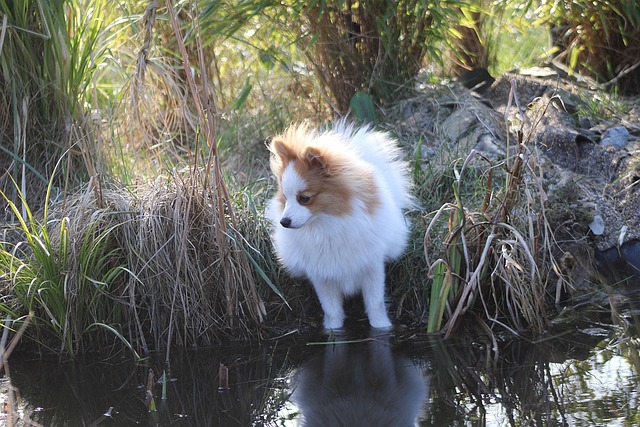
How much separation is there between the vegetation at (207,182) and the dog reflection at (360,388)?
1.15 feet

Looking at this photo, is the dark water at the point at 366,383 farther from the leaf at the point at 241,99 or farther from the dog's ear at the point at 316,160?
the leaf at the point at 241,99

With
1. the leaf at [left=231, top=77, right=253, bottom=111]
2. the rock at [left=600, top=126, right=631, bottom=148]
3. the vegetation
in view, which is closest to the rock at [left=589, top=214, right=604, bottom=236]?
the vegetation

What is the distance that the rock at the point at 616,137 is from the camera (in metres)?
4.52

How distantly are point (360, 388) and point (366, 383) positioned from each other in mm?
49

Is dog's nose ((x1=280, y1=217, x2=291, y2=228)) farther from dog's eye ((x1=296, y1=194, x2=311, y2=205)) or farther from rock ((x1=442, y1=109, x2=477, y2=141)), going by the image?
rock ((x1=442, y1=109, x2=477, y2=141))

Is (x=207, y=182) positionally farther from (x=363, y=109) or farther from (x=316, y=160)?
(x=363, y=109)

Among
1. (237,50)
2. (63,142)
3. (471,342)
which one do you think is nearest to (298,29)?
(237,50)

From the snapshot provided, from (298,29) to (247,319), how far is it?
88.3 inches

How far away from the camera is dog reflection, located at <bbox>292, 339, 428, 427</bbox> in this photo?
2824mm

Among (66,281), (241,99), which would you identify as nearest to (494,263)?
(66,281)

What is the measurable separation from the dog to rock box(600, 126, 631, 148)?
1466mm

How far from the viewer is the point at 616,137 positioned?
4551 millimetres

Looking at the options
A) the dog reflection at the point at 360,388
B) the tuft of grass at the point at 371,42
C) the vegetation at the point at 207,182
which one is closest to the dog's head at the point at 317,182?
the vegetation at the point at 207,182

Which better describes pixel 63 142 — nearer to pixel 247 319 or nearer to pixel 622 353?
pixel 247 319
